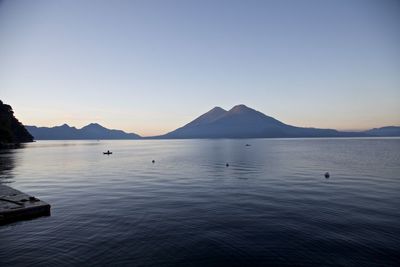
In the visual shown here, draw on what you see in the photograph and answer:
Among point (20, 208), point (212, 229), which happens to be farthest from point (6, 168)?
point (212, 229)

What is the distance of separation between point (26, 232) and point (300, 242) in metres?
22.5

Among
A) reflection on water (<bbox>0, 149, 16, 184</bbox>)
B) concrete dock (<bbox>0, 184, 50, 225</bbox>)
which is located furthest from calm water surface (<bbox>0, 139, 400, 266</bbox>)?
reflection on water (<bbox>0, 149, 16, 184</bbox>)

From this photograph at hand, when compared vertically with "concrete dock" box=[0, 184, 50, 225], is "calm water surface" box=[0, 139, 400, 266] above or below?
below

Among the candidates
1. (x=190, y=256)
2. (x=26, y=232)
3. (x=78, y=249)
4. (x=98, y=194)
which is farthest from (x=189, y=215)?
(x=98, y=194)

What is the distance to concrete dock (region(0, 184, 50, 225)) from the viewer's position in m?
22.9

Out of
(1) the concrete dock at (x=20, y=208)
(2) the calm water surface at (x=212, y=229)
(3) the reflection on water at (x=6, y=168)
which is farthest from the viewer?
(3) the reflection on water at (x=6, y=168)

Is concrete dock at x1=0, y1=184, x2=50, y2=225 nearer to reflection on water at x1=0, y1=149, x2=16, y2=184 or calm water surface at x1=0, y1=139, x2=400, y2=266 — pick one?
calm water surface at x1=0, y1=139, x2=400, y2=266

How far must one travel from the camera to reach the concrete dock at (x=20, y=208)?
22884mm

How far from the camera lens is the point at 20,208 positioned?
2377cm

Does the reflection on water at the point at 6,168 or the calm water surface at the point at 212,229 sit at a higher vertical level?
the reflection on water at the point at 6,168

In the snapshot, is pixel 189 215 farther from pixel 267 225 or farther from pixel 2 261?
pixel 2 261

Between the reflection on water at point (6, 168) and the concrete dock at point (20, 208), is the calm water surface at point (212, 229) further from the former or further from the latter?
the reflection on water at point (6, 168)

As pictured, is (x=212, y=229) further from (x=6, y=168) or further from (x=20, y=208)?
(x=6, y=168)

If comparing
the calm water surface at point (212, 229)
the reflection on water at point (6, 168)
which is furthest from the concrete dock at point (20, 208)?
the reflection on water at point (6, 168)
